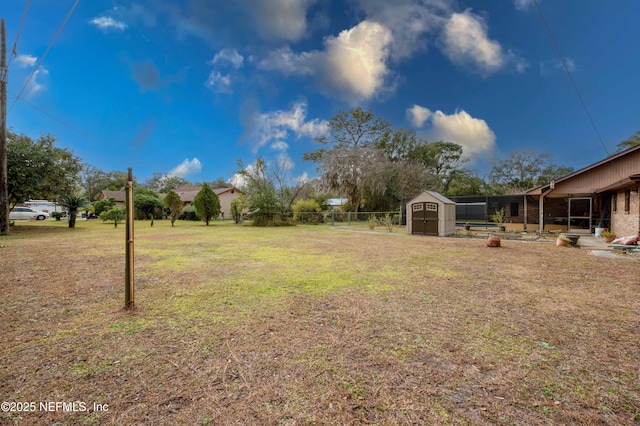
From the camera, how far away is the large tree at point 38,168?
42.4ft

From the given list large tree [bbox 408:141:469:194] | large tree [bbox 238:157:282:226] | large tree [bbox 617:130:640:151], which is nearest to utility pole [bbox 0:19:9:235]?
large tree [bbox 238:157:282:226]

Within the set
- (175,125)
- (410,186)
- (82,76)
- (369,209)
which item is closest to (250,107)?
(175,125)

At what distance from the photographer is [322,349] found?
8.21ft

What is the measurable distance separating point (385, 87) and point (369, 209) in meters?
12.0

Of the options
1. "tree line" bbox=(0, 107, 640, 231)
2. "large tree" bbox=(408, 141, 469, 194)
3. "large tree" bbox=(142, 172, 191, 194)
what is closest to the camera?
"tree line" bbox=(0, 107, 640, 231)

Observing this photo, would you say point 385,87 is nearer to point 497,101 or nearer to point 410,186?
point 497,101

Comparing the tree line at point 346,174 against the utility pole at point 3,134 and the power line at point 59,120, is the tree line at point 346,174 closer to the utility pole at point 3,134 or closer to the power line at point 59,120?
the power line at point 59,120

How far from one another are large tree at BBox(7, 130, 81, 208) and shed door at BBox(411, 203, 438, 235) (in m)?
19.4

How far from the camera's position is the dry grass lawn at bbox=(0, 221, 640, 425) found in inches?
67.7

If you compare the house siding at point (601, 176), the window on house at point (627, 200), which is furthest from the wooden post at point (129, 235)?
the house siding at point (601, 176)

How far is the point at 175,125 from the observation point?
21078 millimetres

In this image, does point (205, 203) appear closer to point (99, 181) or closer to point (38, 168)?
point (38, 168)

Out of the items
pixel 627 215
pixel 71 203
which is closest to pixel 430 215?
pixel 627 215

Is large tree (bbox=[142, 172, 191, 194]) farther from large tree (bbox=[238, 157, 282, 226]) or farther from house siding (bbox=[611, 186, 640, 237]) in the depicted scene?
house siding (bbox=[611, 186, 640, 237])
